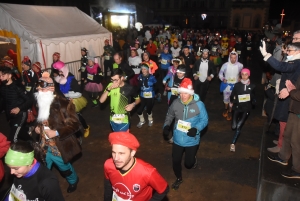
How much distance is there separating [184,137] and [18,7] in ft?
36.3

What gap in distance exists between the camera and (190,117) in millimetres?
4617

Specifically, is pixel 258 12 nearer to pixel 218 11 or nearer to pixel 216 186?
pixel 218 11

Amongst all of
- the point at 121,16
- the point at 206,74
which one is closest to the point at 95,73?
the point at 206,74

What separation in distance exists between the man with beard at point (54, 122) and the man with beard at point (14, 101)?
1.43 meters

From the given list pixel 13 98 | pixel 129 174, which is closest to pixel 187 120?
pixel 129 174

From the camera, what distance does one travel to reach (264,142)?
5504 millimetres

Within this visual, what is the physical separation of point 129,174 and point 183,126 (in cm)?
200

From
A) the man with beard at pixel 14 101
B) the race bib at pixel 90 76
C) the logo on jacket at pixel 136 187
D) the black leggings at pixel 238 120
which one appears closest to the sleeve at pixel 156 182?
the logo on jacket at pixel 136 187

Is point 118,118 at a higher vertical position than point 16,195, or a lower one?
higher

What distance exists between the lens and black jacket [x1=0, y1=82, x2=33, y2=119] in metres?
5.48

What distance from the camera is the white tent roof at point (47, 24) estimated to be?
1101 cm

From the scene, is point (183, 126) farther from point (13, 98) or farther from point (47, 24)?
point (47, 24)

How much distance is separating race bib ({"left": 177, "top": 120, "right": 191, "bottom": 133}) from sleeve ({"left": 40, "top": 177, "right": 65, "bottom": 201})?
246 cm

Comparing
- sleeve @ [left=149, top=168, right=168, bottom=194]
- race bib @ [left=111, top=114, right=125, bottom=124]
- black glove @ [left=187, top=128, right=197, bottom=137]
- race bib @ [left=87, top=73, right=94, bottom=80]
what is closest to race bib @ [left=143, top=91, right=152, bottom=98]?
race bib @ [left=111, top=114, right=125, bottom=124]
